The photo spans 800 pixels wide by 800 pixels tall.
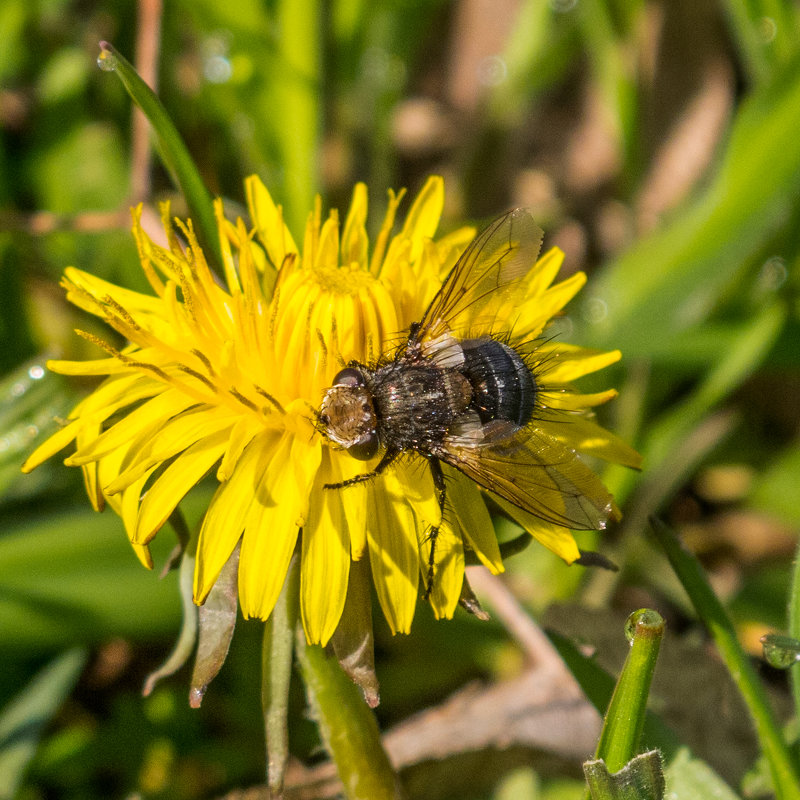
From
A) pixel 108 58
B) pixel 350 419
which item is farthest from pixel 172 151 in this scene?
pixel 350 419

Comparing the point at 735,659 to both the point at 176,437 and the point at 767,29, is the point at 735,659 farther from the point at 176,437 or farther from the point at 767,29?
the point at 767,29

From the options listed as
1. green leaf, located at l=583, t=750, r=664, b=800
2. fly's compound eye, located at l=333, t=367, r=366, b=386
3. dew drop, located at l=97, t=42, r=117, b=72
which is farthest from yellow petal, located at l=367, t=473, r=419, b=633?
dew drop, located at l=97, t=42, r=117, b=72

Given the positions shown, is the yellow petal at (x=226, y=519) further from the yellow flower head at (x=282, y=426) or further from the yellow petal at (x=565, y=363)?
the yellow petal at (x=565, y=363)

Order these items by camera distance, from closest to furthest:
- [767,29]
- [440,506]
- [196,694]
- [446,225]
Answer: [196,694] < [440,506] < [767,29] < [446,225]

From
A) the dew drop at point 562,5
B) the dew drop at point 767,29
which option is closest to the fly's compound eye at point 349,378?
the dew drop at point 767,29

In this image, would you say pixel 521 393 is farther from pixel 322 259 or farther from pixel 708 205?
pixel 708 205

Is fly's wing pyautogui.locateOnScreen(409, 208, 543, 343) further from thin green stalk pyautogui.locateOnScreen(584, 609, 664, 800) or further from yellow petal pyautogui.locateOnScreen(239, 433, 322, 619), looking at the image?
thin green stalk pyautogui.locateOnScreen(584, 609, 664, 800)
